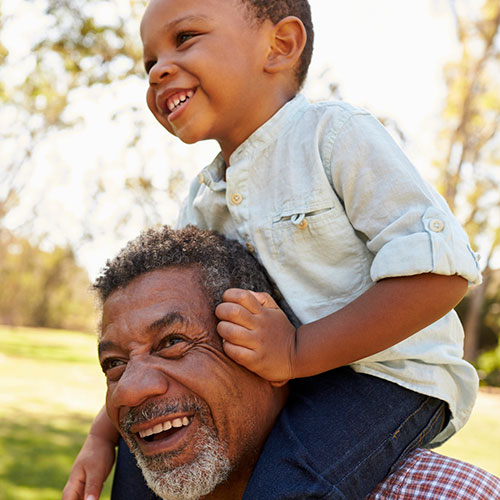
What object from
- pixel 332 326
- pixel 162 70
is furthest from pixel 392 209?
pixel 162 70

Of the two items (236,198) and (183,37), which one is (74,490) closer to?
(236,198)

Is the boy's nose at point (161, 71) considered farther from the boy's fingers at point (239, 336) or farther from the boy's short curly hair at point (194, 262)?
the boy's fingers at point (239, 336)

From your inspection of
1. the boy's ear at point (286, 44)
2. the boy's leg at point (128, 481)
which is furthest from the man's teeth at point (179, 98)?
the boy's leg at point (128, 481)

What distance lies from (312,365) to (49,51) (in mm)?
6175

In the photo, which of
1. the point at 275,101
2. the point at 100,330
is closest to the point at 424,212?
the point at 275,101

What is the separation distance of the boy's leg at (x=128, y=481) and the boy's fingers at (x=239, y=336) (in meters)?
0.94

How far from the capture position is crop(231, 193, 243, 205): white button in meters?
2.40

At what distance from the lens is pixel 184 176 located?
16.0 meters

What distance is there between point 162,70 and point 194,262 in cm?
72

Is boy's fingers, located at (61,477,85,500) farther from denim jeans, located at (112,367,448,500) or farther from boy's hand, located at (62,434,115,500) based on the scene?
denim jeans, located at (112,367,448,500)

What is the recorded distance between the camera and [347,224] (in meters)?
2.17

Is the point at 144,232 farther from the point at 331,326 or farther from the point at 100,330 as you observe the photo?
the point at 331,326

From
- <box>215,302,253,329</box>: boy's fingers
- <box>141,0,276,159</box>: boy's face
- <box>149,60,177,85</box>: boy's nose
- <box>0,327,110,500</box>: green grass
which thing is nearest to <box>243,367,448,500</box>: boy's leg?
<box>215,302,253,329</box>: boy's fingers

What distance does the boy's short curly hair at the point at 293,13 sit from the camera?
2.43 metres
